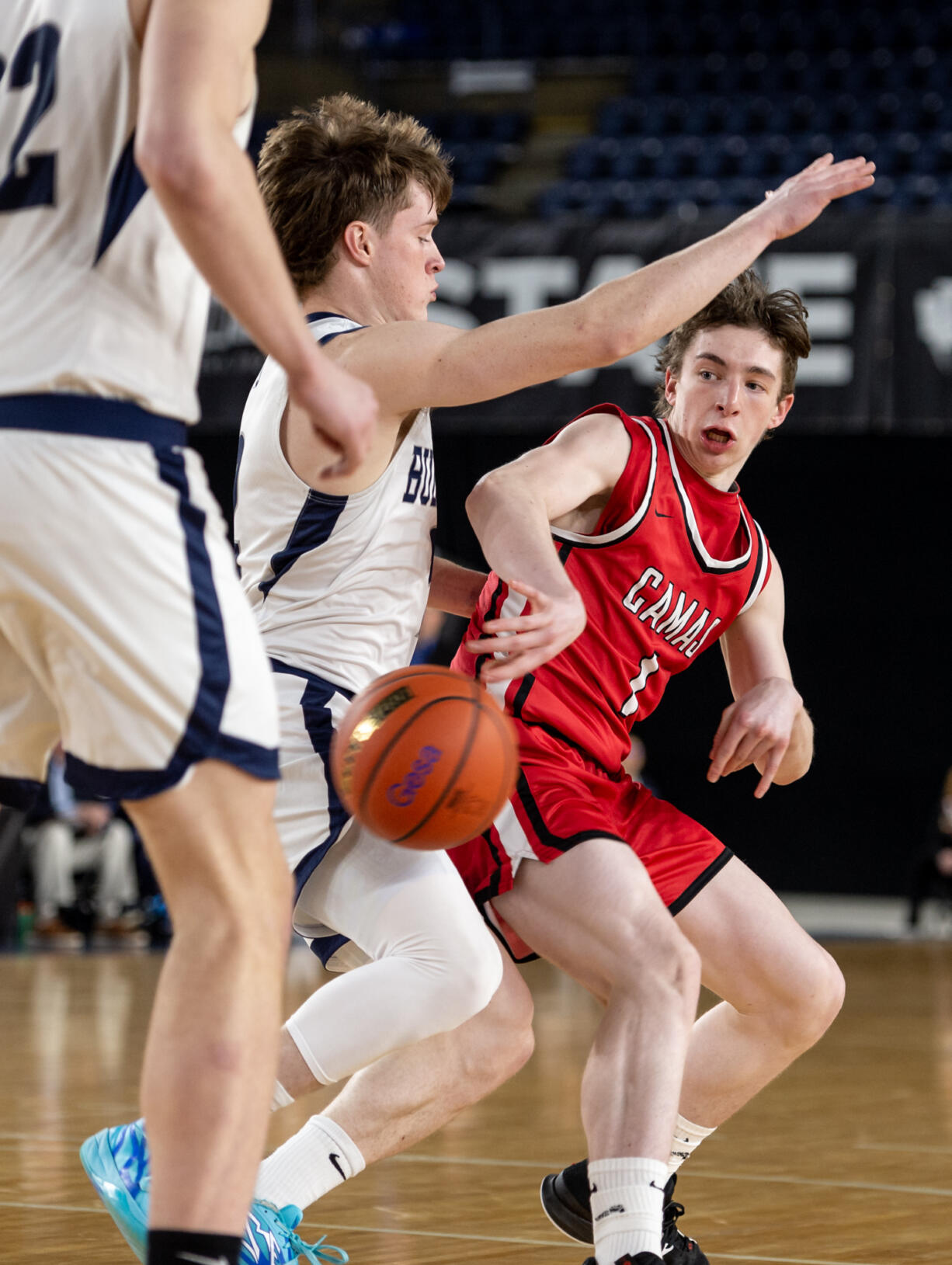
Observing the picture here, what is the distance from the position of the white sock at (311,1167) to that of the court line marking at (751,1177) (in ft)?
2.16

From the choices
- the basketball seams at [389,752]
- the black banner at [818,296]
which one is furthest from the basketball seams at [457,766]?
the black banner at [818,296]

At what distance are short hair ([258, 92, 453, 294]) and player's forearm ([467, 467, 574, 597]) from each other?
0.52 meters

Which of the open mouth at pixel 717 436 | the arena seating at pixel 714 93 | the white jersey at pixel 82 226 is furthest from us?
the arena seating at pixel 714 93

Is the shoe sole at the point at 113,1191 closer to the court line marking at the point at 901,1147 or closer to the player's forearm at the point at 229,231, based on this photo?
the player's forearm at the point at 229,231

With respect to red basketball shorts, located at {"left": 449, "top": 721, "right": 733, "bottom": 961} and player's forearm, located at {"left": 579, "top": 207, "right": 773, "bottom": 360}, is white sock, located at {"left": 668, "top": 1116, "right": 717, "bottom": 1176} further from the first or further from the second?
player's forearm, located at {"left": 579, "top": 207, "right": 773, "bottom": 360}

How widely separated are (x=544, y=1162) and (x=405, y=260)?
2194 mm

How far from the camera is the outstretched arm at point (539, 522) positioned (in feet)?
8.34

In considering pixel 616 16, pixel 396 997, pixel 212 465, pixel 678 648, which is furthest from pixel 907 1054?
pixel 616 16

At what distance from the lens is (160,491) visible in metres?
1.94

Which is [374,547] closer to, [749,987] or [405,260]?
[405,260]

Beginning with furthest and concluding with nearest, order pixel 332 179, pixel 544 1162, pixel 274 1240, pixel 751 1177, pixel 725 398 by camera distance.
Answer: pixel 544 1162, pixel 751 1177, pixel 725 398, pixel 332 179, pixel 274 1240

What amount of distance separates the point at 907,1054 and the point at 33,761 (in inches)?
188

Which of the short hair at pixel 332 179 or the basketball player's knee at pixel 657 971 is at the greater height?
the short hair at pixel 332 179

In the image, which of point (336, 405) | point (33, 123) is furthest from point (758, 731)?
point (33, 123)
